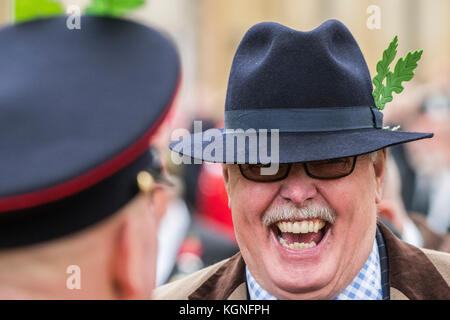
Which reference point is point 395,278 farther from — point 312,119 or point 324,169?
point 312,119

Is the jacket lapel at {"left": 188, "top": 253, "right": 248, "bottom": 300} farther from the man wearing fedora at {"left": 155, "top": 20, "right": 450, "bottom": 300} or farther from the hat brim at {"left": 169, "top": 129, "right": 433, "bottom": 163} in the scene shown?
the hat brim at {"left": 169, "top": 129, "right": 433, "bottom": 163}

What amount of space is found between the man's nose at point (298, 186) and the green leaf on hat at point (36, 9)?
2.99 ft

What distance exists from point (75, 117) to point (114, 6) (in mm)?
327

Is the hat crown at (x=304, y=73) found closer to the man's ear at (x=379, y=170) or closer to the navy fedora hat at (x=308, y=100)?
the navy fedora hat at (x=308, y=100)

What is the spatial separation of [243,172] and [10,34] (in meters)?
0.91

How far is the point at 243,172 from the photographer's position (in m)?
2.49

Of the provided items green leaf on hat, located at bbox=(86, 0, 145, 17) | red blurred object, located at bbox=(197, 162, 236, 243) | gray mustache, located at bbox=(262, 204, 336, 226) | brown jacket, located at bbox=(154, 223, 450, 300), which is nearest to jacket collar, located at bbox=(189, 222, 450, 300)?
brown jacket, located at bbox=(154, 223, 450, 300)

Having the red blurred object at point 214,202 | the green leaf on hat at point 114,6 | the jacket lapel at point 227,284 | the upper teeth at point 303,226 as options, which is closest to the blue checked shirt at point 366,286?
the jacket lapel at point 227,284

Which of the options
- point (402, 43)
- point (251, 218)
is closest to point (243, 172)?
point (251, 218)

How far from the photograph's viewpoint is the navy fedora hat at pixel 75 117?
5.81 feet

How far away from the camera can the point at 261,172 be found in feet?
8.02

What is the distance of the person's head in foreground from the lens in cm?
177

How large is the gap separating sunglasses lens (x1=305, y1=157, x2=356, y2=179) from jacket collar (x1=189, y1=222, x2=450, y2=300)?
0.38 m

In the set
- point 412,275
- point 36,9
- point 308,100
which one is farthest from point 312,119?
point 36,9
